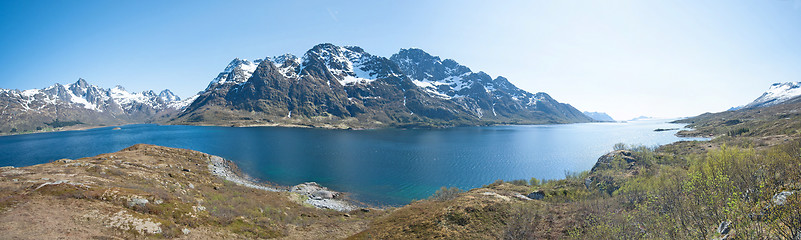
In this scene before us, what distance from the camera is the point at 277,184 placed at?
198ft

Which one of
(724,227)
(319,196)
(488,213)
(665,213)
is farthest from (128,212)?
(665,213)

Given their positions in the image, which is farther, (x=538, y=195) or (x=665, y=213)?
(x=538, y=195)

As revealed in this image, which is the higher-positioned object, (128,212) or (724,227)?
(724,227)

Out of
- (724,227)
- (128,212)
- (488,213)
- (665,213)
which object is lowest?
(488,213)

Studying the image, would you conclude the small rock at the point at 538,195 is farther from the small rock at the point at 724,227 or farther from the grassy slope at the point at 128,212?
the grassy slope at the point at 128,212

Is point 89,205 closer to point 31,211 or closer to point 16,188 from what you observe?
point 31,211

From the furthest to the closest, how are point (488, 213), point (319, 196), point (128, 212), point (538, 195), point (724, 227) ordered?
point (319, 196) < point (538, 195) < point (488, 213) < point (128, 212) < point (724, 227)

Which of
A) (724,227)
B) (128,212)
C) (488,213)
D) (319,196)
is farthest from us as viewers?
(319,196)

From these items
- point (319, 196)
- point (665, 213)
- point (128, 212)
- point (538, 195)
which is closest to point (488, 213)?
point (665, 213)

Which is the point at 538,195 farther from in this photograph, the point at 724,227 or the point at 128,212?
the point at 128,212

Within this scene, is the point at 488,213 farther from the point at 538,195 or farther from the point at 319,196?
the point at 319,196

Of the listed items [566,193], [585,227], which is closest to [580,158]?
[566,193]

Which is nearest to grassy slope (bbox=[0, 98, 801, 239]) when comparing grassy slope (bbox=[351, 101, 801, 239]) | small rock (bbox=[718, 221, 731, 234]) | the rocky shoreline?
grassy slope (bbox=[351, 101, 801, 239])

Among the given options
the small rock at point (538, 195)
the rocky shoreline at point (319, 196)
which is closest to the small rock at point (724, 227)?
the small rock at point (538, 195)
